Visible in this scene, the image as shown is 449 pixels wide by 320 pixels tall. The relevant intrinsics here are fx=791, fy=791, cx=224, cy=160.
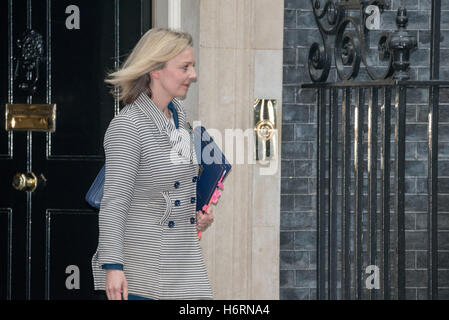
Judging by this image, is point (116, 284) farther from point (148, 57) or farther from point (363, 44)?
point (363, 44)

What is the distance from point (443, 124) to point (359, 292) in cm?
269

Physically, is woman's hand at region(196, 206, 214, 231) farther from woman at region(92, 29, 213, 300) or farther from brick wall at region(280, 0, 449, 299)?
brick wall at region(280, 0, 449, 299)

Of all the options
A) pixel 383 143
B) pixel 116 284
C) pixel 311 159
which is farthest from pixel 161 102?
pixel 311 159

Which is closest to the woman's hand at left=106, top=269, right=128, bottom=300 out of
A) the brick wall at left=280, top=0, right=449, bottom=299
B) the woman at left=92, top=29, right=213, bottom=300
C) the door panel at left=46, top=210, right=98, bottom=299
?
the woman at left=92, top=29, right=213, bottom=300

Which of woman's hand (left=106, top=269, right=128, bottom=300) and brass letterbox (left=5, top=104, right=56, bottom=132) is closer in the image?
woman's hand (left=106, top=269, right=128, bottom=300)

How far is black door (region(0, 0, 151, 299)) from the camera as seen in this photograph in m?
4.63

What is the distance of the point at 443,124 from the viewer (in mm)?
6328

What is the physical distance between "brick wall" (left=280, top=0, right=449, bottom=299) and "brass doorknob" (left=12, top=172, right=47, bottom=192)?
2.19 metres

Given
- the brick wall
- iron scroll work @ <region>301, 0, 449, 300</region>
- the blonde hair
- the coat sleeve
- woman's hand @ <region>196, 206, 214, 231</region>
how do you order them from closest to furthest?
1. the coat sleeve
2. the blonde hair
3. woman's hand @ <region>196, 206, 214, 231</region>
4. iron scroll work @ <region>301, 0, 449, 300</region>
5. the brick wall

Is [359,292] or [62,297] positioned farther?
[62,297]

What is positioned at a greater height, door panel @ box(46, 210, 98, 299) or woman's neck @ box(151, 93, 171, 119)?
woman's neck @ box(151, 93, 171, 119)

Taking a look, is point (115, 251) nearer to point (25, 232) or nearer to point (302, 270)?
point (25, 232)

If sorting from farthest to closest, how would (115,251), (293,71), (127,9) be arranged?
(293,71) < (127,9) < (115,251)
